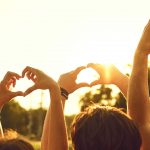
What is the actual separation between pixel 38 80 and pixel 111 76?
0.71m

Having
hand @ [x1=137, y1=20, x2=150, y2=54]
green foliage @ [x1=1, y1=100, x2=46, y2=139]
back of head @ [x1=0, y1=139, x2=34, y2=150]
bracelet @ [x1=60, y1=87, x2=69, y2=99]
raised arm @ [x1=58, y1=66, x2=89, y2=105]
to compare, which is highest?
hand @ [x1=137, y1=20, x2=150, y2=54]

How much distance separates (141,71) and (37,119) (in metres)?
106

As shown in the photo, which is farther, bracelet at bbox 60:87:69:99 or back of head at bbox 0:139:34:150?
bracelet at bbox 60:87:69:99

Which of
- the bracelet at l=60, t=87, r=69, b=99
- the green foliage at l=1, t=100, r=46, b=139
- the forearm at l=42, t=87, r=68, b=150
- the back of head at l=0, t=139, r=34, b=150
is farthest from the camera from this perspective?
the green foliage at l=1, t=100, r=46, b=139

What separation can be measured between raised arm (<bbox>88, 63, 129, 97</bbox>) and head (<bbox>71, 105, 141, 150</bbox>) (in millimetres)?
647

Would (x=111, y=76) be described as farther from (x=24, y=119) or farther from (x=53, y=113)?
(x=24, y=119)

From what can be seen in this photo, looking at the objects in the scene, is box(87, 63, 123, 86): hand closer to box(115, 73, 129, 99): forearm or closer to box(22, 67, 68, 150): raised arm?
box(115, 73, 129, 99): forearm

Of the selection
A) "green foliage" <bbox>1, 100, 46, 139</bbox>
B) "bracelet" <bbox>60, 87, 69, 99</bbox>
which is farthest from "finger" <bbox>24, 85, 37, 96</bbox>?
"green foliage" <bbox>1, 100, 46, 139</bbox>

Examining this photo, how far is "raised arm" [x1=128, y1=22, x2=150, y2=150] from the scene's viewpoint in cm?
306

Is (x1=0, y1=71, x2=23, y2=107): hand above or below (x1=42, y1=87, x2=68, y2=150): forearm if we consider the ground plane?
above

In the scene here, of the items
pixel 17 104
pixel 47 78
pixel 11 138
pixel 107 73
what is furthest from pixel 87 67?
pixel 17 104

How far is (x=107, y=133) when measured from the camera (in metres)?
2.94

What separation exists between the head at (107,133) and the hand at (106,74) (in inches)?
25.0

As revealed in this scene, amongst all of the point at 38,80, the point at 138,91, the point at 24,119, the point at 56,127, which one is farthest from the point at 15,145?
the point at 24,119
